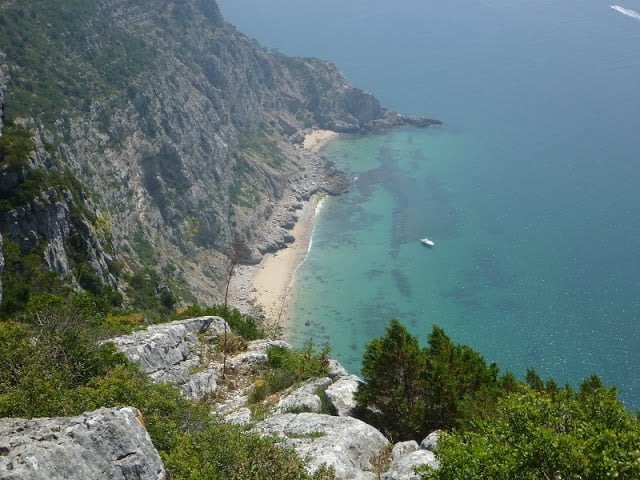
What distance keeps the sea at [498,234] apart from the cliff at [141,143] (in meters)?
14.6

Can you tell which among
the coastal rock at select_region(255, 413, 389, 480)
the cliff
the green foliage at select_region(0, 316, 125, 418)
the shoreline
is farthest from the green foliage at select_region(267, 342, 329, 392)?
the shoreline

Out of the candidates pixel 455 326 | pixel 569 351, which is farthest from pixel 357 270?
pixel 569 351

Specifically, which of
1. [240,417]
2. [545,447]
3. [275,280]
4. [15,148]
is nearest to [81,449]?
[240,417]

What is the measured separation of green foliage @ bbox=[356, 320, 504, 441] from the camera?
23.5m

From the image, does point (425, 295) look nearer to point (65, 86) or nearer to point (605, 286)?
point (605, 286)

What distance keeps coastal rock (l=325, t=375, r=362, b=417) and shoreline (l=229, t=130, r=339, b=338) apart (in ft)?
160

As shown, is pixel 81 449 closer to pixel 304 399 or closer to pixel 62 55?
pixel 304 399

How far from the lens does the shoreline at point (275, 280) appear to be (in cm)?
Answer: 8688

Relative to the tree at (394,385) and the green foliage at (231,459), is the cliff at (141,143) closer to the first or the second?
the tree at (394,385)

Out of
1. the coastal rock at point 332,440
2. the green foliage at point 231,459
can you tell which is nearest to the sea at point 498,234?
the coastal rock at point 332,440

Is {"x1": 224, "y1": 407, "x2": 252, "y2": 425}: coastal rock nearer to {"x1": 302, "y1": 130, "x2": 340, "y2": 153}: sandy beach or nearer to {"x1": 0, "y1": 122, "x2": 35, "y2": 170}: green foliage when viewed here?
{"x1": 0, "y1": 122, "x2": 35, "y2": 170}: green foliage

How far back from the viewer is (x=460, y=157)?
14438cm

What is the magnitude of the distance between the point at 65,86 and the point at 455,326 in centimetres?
6951

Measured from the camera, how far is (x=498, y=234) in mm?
111688
